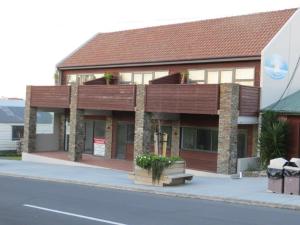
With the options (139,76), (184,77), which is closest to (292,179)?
(184,77)

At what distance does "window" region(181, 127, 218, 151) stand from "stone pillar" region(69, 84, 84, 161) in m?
5.90

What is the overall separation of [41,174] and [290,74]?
12991mm

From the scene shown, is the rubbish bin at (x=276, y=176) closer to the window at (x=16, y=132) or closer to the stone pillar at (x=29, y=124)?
the stone pillar at (x=29, y=124)

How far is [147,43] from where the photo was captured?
31.9 meters

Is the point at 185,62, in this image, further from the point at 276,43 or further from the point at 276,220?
the point at 276,220

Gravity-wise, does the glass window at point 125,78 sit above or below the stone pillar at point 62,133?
above

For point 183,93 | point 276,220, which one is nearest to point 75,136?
point 183,93

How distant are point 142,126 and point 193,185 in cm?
723

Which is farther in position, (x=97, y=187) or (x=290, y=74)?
(x=290, y=74)

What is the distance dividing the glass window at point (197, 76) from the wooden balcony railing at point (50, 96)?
7523 mm

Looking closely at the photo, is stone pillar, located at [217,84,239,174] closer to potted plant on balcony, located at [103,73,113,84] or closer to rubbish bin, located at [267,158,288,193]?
rubbish bin, located at [267,158,288,193]

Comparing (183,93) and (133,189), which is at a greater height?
(183,93)

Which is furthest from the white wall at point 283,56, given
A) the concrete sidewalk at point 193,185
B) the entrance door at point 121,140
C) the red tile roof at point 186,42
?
the entrance door at point 121,140

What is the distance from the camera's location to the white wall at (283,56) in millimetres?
25000
